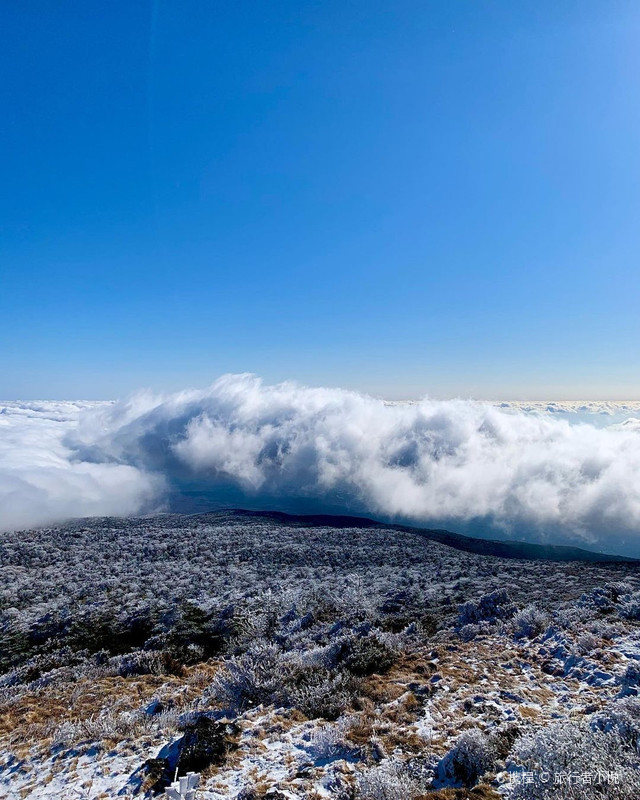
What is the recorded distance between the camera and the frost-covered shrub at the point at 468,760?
6387mm

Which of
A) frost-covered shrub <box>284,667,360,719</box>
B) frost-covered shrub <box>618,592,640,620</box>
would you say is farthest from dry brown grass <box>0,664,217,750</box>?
frost-covered shrub <box>618,592,640,620</box>

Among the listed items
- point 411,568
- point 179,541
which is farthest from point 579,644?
point 179,541

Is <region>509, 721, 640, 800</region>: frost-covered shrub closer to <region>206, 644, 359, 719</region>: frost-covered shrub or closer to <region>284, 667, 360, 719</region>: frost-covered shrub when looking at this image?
<region>284, 667, 360, 719</region>: frost-covered shrub

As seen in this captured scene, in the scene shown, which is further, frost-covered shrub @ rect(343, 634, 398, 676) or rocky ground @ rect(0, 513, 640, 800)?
frost-covered shrub @ rect(343, 634, 398, 676)

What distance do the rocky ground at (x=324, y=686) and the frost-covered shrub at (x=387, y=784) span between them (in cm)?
3

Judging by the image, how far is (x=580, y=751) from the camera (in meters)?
6.04

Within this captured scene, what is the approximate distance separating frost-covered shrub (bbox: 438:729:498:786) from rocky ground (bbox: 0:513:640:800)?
3 cm

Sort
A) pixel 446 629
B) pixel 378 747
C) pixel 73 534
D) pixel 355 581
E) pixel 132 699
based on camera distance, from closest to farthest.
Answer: pixel 378 747 < pixel 132 699 < pixel 446 629 < pixel 355 581 < pixel 73 534

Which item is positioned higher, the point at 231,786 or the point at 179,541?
the point at 231,786

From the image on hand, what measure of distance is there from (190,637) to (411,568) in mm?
15504

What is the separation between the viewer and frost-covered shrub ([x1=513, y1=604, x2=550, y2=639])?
12922 millimetres

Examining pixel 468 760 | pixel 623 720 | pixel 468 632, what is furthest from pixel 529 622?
pixel 468 760

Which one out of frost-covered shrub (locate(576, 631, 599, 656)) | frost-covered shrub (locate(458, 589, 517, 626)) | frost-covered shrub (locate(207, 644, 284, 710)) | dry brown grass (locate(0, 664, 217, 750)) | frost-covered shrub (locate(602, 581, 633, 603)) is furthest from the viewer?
frost-covered shrub (locate(602, 581, 633, 603))

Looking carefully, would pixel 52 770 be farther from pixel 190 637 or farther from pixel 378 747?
pixel 190 637
